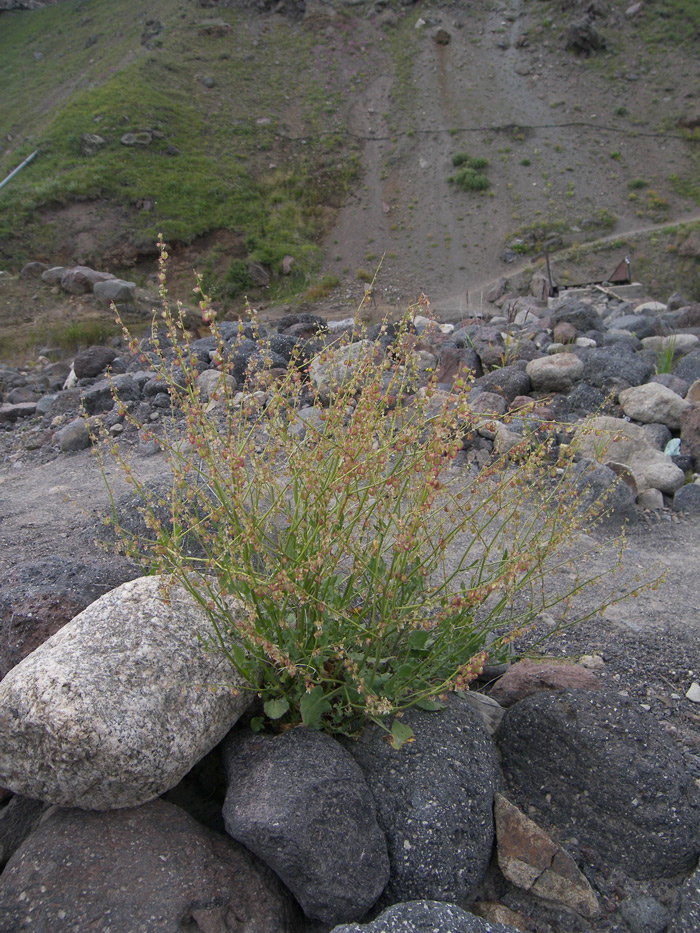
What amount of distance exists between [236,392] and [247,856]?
18.9 feet

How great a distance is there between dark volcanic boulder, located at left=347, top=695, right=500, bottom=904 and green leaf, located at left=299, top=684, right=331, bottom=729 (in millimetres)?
226

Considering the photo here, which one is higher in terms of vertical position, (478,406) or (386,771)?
(386,771)

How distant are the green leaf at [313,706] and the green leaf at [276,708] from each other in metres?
0.06

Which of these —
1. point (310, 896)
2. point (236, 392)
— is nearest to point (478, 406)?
point (236, 392)

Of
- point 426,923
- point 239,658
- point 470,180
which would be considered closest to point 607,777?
point 426,923

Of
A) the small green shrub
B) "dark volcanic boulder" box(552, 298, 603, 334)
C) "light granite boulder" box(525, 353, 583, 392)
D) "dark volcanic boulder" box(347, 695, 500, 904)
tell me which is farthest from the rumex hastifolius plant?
the small green shrub

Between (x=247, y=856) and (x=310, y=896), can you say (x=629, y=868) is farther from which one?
(x=247, y=856)

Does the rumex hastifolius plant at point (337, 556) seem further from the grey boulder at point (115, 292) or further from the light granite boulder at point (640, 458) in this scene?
the grey boulder at point (115, 292)

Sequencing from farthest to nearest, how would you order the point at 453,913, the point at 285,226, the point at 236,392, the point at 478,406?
the point at 285,226 < the point at 236,392 < the point at 478,406 < the point at 453,913

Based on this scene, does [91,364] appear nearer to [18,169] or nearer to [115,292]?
[115,292]

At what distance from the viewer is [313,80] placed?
127 ft

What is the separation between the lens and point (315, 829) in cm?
184

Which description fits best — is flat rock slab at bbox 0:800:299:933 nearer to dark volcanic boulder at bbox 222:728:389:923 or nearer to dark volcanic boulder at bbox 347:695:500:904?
dark volcanic boulder at bbox 222:728:389:923

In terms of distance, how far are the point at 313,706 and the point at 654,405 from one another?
5.50 metres
